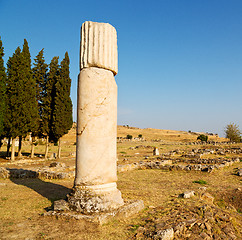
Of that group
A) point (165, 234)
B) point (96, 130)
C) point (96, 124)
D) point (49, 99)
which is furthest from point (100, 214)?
point (49, 99)

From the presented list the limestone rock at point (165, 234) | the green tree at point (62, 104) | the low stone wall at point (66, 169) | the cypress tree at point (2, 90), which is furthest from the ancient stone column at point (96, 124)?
the green tree at point (62, 104)

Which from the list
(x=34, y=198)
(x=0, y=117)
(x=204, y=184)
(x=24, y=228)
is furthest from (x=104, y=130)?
(x=0, y=117)

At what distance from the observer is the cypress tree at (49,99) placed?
820 inches

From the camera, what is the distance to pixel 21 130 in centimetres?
1798

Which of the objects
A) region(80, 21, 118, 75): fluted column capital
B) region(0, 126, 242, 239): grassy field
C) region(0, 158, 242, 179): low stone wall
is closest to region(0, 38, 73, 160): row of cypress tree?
region(0, 158, 242, 179): low stone wall

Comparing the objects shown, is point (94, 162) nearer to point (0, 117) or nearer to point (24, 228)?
point (24, 228)

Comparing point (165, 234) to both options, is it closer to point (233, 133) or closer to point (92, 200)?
point (92, 200)

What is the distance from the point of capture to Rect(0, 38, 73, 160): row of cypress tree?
690 inches

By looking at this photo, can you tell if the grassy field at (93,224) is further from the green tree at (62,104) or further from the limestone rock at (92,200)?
the green tree at (62,104)

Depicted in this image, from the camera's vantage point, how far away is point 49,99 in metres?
21.4

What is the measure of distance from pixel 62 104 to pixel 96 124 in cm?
1649

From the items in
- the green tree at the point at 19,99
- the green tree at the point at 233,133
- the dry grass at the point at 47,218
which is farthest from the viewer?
the green tree at the point at 233,133

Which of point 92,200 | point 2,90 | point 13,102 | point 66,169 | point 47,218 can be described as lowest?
point 66,169

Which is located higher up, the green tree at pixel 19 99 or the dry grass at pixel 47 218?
the green tree at pixel 19 99
